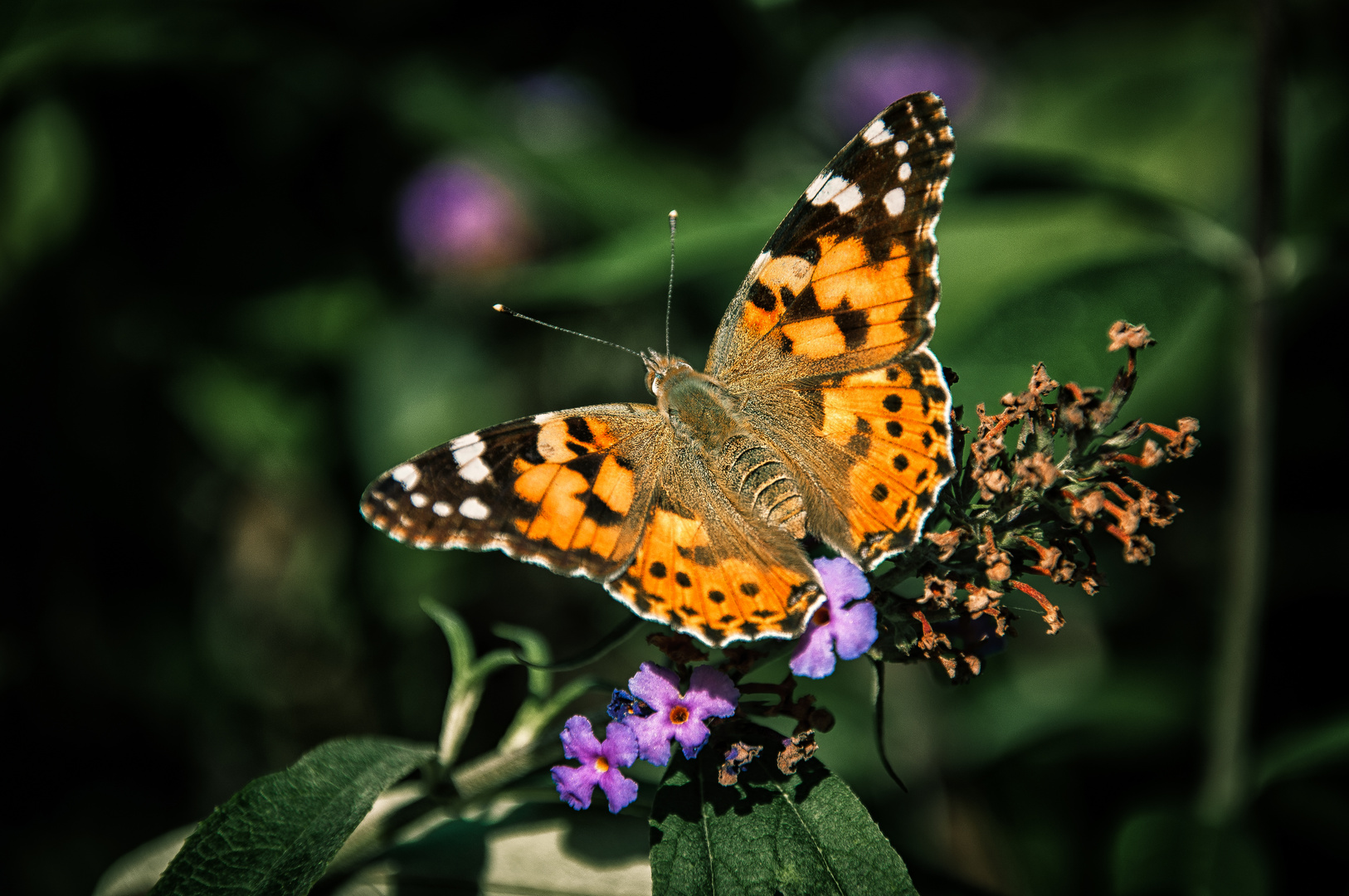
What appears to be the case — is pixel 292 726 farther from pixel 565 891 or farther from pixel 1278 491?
pixel 1278 491

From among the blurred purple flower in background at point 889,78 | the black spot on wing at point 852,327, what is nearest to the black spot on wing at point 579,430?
the black spot on wing at point 852,327

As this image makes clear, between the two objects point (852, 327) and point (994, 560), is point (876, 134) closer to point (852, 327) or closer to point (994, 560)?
point (852, 327)

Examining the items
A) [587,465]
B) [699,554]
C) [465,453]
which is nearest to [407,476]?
[465,453]

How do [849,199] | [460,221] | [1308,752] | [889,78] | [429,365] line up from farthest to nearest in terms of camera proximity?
1. [889,78]
2. [460,221]
3. [429,365]
4. [1308,752]
5. [849,199]

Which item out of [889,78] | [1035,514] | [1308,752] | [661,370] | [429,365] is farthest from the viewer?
[889,78]

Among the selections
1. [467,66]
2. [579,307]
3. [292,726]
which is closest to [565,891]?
[292,726]

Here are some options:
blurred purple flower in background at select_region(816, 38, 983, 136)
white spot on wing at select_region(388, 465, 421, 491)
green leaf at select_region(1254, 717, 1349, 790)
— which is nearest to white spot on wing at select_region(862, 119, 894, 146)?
white spot on wing at select_region(388, 465, 421, 491)

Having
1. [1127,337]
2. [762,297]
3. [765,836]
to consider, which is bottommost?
[765,836]
